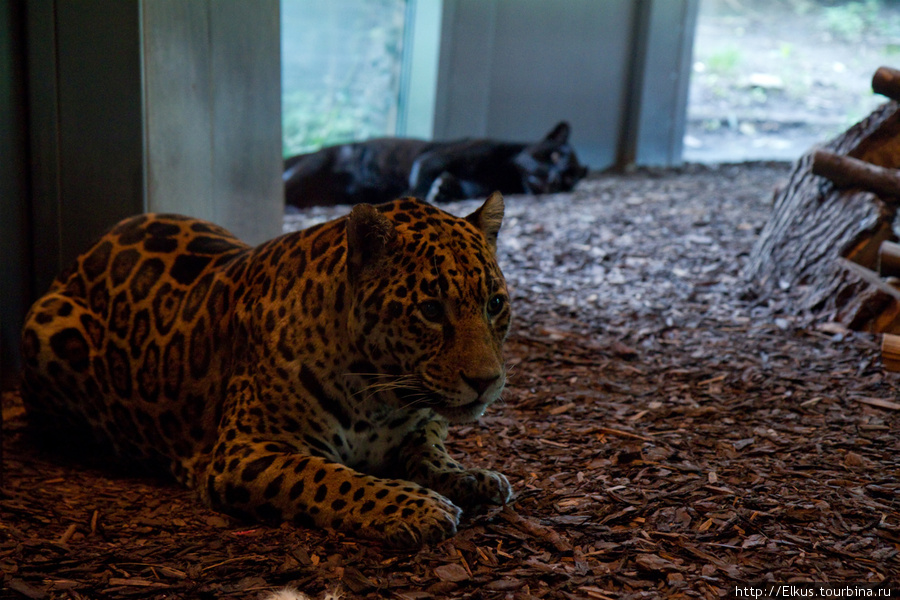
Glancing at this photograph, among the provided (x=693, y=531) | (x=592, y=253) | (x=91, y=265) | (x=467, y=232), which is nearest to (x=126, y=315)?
(x=91, y=265)

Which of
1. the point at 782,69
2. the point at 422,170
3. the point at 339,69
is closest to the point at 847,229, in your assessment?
the point at 422,170

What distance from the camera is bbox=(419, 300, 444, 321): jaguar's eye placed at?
3334mm

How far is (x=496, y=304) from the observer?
3.46 m

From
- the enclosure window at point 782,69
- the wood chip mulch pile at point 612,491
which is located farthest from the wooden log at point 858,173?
the enclosure window at point 782,69

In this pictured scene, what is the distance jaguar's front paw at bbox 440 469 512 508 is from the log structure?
10.9 ft

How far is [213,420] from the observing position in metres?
3.93

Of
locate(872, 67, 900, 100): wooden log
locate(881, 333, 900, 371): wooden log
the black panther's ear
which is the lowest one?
locate(881, 333, 900, 371): wooden log

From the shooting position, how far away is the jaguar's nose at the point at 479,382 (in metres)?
3.27

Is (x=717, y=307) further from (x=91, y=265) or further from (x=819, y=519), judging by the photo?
(x=91, y=265)

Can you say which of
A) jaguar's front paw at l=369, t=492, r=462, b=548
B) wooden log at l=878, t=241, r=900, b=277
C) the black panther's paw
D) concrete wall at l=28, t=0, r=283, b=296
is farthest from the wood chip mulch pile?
the black panther's paw

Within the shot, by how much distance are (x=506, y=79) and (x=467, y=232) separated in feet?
37.2

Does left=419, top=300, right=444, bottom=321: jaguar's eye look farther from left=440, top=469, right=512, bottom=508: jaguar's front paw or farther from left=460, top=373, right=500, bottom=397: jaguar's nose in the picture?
left=440, top=469, right=512, bottom=508: jaguar's front paw

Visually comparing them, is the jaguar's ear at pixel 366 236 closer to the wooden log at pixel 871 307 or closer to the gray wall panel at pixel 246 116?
the gray wall panel at pixel 246 116

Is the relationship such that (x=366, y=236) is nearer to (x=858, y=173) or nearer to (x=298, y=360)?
(x=298, y=360)
